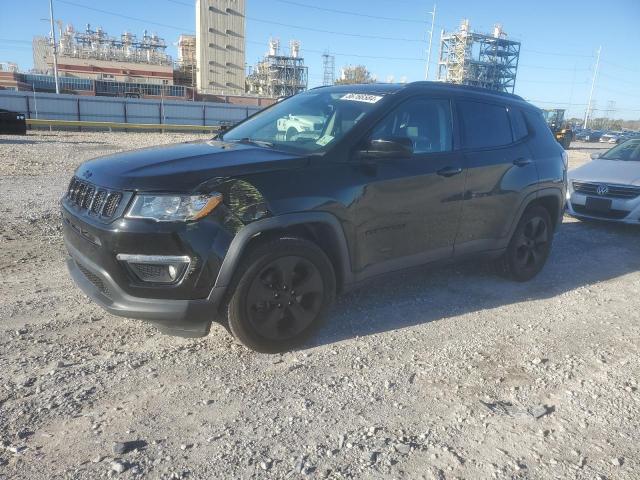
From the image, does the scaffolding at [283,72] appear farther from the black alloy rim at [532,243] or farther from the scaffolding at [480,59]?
the black alloy rim at [532,243]

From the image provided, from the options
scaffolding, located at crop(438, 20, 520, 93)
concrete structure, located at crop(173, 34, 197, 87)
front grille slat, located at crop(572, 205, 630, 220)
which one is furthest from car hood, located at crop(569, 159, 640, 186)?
concrete structure, located at crop(173, 34, 197, 87)

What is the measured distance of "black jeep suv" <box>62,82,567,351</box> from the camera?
2.99 meters

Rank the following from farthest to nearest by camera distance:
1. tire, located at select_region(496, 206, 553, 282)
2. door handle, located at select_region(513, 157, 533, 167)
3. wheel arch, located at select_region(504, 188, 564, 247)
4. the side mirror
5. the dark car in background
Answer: the dark car in background → tire, located at select_region(496, 206, 553, 282) → wheel arch, located at select_region(504, 188, 564, 247) → door handle, located at select_region(513, 157, 533, 167) → the side mirror

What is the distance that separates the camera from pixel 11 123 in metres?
20.8

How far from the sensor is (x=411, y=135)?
4.10 meters

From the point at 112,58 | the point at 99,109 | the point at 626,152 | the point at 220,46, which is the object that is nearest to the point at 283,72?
the point at 220,46

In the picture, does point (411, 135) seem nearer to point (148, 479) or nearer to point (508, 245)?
point (508, 245)

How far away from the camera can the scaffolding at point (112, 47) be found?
79.3 m

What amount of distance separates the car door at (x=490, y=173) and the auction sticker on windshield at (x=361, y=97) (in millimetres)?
892

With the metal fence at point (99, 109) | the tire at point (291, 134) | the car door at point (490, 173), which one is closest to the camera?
the tire at point (291, 134)

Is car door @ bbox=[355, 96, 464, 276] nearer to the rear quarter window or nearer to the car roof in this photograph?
the car roof

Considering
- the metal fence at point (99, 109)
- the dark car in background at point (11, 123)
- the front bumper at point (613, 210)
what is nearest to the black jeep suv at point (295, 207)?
the front bumper at point (613, 210)

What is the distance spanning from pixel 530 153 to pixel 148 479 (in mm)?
4475

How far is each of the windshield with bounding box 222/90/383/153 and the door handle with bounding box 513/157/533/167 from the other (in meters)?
1.70
